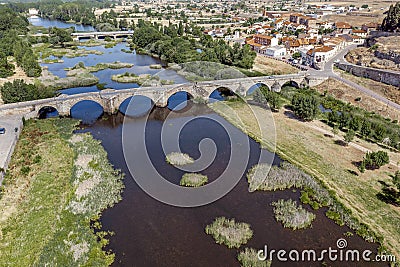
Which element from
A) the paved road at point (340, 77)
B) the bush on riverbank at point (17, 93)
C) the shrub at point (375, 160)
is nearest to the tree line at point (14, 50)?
the bush on riverbank at point (17, 93)

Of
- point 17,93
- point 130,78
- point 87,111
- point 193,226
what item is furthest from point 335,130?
point 17,93

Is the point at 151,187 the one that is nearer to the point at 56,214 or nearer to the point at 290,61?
the point at 56,214

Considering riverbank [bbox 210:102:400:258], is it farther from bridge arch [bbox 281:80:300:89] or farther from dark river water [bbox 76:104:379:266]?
bridge arch [bbox 281:80:300:89]

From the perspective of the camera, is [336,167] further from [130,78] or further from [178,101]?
[130,78]

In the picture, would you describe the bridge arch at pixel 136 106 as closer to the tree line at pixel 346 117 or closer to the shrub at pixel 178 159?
the shrub at pixel 178 159

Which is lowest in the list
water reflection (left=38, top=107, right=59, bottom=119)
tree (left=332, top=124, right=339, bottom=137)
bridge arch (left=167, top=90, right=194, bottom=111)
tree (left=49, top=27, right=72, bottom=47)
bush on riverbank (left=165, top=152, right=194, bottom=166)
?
tree (left=332, top=124, right=339, bottom=137)

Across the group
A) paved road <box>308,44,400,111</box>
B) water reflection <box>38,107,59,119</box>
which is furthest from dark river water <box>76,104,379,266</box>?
paved road <box>308,44,400,111</box>
